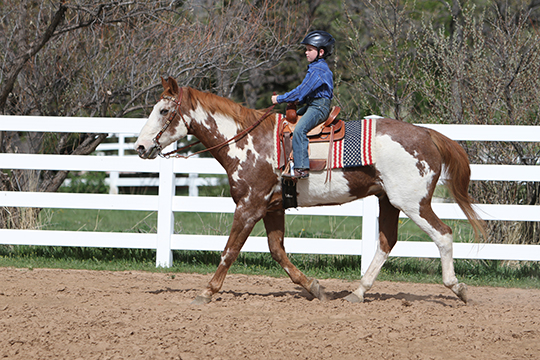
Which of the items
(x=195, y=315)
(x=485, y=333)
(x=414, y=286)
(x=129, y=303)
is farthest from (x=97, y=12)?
(x=485, y=333)

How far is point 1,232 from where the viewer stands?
23.7 ft

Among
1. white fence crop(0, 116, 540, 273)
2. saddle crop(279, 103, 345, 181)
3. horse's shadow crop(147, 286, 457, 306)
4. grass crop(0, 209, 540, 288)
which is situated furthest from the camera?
grass crop(0, 209, 540, 288)

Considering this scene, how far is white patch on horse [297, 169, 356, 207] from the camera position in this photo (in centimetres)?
520

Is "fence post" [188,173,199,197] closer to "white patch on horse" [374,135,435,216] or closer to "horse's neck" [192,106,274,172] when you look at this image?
"horse's neck" [192,106,274,172]

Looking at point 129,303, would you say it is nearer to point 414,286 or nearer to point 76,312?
point 76,312

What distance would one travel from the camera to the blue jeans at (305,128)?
505 cm

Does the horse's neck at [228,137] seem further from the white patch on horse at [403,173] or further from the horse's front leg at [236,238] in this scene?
the white patch on horse at [403,173]

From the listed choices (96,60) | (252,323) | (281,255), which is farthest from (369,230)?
(96,60)

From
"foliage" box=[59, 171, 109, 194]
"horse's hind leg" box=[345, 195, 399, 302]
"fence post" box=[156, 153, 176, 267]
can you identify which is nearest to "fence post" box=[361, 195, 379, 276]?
"horse's hind leg" box=[345, 195, 399, 302]

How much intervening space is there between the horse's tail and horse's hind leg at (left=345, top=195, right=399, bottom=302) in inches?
23.2

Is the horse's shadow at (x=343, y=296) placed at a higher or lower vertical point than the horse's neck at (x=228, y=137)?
lower

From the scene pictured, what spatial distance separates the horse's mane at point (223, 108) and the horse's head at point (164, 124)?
125 millimetres

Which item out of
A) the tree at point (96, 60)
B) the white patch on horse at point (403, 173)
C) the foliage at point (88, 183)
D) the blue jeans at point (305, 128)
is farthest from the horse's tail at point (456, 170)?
the foliage at point (88, 183)

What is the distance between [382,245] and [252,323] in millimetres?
1720
